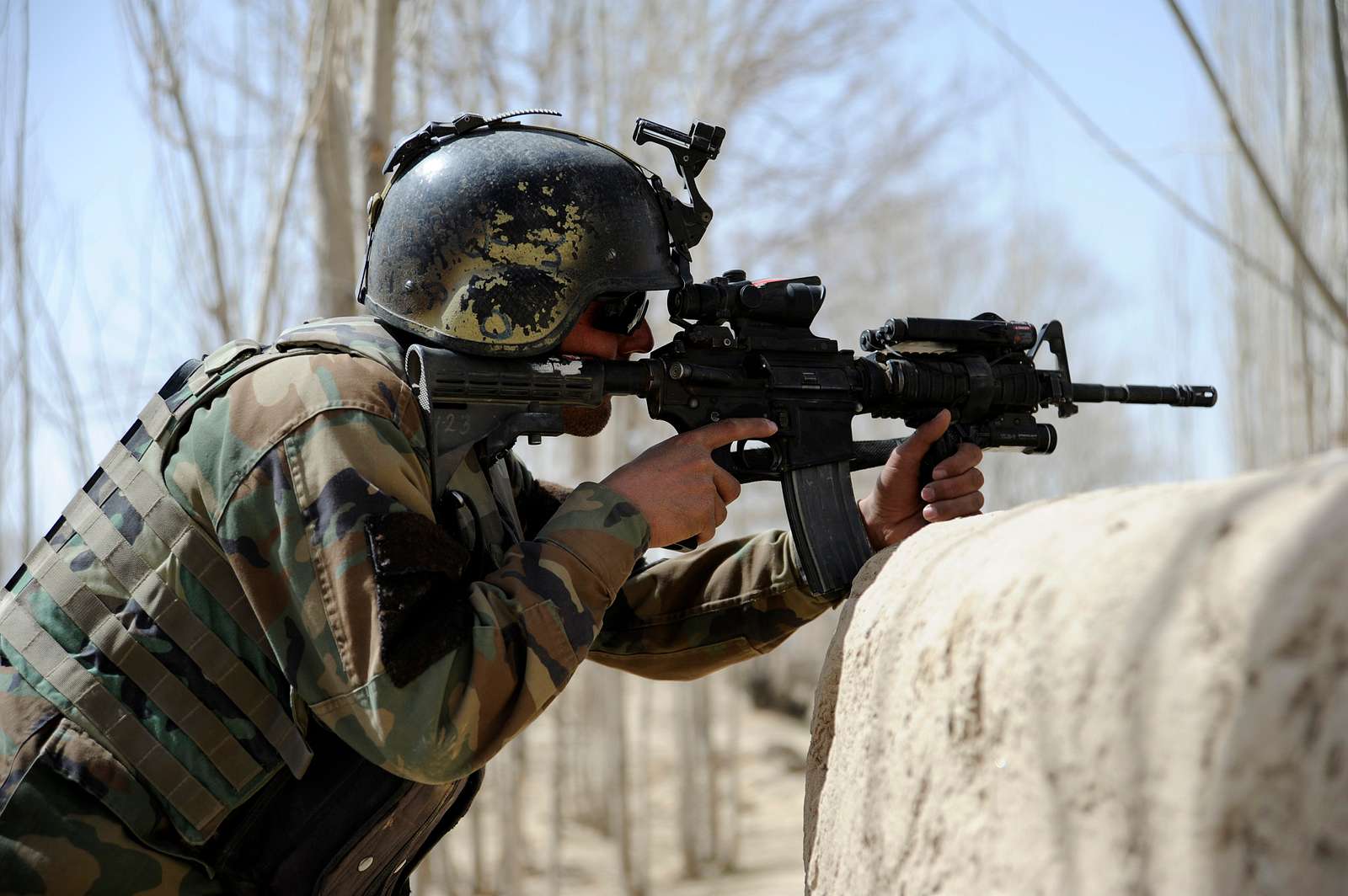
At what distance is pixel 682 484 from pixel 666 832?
10.2m

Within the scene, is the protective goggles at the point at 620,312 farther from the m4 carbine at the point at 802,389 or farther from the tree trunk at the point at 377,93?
the tree trunk at the point at 377,93

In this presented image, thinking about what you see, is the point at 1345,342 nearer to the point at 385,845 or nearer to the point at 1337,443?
the point at 385,845

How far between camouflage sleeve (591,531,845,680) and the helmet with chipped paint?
63 cm

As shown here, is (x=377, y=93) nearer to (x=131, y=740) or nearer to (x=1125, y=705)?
(x=131, y=740)

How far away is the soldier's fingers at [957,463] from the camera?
Answer: 231 cm

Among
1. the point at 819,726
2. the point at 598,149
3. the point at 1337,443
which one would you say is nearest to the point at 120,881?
the point at 819,726

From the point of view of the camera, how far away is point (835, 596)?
2.25m

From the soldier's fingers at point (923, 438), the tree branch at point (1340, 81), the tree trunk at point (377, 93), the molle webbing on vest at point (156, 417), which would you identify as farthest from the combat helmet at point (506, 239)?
the tree trunk at point (377, 93)

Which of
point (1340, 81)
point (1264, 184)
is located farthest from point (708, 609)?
point (1340, 81)

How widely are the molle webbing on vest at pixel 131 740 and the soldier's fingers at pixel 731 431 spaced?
100 centimetres

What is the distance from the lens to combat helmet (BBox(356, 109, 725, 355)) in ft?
6.76

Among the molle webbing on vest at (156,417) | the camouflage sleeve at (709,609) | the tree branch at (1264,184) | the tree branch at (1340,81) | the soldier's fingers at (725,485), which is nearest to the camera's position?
the tree branch at (1340,81)

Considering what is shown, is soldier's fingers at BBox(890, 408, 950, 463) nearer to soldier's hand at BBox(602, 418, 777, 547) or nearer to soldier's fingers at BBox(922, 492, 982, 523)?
soldier's fingers at BBox(922, 492, 982, 523)

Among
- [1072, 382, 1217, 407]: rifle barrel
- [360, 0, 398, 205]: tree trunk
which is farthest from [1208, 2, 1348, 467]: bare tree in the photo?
[360, 0, 398, 205]: tree trunk
